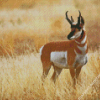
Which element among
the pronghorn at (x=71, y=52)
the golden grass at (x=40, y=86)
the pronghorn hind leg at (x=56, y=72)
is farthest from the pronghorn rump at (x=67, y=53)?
the golden grass at (x=40, y=86)

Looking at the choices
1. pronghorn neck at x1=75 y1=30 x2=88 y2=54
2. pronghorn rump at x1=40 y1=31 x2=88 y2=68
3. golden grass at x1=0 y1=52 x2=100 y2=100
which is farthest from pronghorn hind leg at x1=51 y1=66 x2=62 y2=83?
pronghorn neck at x1=75 y1=30 x2=88 y2=54

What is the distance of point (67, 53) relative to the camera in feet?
15.1

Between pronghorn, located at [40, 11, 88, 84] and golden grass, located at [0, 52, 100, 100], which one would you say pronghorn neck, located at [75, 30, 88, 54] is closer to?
pronghorn, located at [40, 11, 88, 84]

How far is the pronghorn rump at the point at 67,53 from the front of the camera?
14.6ft

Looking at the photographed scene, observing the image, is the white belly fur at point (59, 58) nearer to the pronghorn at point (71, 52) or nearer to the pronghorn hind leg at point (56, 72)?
the pronghorn at point (71, 52)

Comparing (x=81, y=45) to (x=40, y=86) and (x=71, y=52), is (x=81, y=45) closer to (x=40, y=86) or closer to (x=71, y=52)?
(x=71, y=52)

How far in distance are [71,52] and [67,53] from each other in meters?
0.10

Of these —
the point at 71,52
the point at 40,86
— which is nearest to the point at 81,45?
the point at 71,52

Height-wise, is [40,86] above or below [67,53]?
below

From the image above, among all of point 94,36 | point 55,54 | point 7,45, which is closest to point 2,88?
point 55,54

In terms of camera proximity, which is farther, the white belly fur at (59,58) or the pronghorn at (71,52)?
the white belly fur at (59,58)

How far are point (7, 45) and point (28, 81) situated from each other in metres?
4.58

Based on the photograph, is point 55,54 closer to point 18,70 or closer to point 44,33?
point 18,70

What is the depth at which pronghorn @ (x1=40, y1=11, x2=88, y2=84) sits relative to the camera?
433 centimetres
